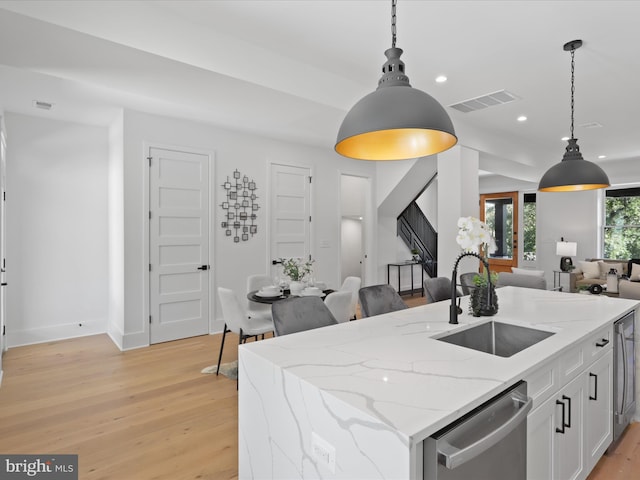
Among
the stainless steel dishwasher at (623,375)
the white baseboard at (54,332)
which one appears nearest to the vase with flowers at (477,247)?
the stainless steel dishwasher at (623,375)

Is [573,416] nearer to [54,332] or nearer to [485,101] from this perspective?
[485,101]

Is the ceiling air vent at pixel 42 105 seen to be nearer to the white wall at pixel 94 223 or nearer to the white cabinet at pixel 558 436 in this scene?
the white wall at pixel 94 223

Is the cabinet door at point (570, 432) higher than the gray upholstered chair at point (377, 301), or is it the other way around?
the gray upholstered chair at point (377, 301)

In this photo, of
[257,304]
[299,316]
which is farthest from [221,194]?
[299,316]

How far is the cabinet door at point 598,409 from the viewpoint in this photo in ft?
6.49

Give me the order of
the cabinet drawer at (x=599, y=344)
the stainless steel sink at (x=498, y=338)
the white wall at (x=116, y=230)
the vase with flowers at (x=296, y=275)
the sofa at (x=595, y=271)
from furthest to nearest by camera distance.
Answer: the sofa at (x=595, y=271) < the white wall at (x=116, y=230) < the vase with flowers at (x=296, y=275) < the stainless steel sink at (x=498, y=338) < the cabinet drawer at (x=599, y=344)

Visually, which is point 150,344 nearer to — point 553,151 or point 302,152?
point 302,152

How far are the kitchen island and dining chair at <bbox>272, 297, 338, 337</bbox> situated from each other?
0.20 m

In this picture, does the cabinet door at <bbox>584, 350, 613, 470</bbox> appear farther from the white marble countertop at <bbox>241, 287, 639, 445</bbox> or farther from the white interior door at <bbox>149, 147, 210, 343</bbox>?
the white interior door at <bbox>149, 147, 210, 343</bbox>

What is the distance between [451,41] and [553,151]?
17.4 feet

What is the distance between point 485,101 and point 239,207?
3363 mm

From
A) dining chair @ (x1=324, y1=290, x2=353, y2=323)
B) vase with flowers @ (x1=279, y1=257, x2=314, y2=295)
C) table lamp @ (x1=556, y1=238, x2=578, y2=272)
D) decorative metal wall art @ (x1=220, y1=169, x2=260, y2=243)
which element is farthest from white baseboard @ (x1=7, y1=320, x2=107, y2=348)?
table lamp @ (x1=556, y1=238, x2=578, y2=272)

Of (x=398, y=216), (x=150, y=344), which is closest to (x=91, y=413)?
(x=150, y=344)

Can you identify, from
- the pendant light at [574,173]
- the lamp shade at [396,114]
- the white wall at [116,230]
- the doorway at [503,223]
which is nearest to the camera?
the lamp shade at [396,114]
